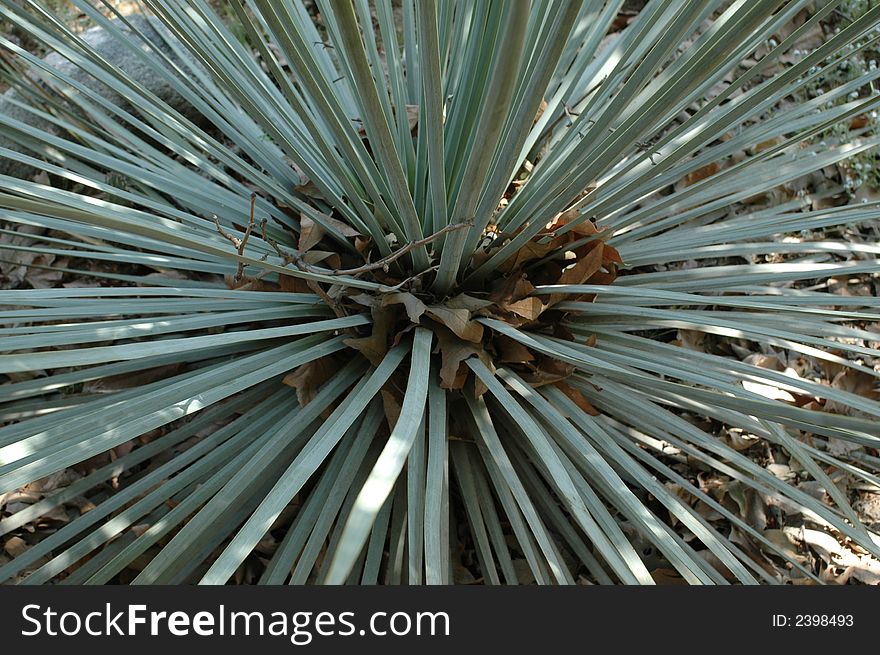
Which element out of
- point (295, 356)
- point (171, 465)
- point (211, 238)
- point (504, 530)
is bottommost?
point (504, 530)

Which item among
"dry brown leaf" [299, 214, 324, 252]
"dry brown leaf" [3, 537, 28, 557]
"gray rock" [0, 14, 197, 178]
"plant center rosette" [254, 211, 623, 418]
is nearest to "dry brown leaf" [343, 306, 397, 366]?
"plant center rosette" [254, 211, 623, 418]

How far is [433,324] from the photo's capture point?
1.35m

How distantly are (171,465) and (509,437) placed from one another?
667 mm

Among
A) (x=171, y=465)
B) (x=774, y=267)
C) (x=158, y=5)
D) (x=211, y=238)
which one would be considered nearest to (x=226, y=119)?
(x=211, y=238)

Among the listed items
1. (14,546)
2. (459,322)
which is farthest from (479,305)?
→ (14,546)

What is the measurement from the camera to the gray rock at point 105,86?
201cm

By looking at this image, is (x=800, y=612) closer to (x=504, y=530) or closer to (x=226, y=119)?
(x=504, y=530)

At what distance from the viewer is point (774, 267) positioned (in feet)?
4.86

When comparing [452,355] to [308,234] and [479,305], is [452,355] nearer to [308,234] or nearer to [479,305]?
[479,305]

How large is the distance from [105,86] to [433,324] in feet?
4.44

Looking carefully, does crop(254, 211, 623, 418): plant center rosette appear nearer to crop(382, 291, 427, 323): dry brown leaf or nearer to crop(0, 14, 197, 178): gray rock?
crop(382, 291, 427, 323): dry brown leaf

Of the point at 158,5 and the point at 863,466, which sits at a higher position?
the point at 158,5

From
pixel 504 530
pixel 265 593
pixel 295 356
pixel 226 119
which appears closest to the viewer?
pixel 265 593

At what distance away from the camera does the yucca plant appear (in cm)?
104
